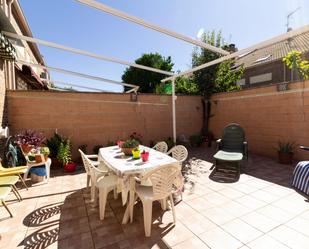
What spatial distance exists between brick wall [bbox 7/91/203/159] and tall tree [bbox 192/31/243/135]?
44 cm

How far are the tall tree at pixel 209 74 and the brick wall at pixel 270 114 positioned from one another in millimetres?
671

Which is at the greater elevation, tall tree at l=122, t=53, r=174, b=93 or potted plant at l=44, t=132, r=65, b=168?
tall tree at l=122, t=53, r=174, b=93

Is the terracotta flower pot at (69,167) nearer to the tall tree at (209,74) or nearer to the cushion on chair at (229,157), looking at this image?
the cushion on chair at (229,157)

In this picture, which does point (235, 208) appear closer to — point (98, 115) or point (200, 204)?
point (200, 204)

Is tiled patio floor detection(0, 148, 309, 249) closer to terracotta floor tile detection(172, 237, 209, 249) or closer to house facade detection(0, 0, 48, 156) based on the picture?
terracotta floor tile detection(172, 237, 209, 249)

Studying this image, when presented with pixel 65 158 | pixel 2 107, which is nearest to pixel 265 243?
pixel 65 158

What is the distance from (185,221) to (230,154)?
289 cm

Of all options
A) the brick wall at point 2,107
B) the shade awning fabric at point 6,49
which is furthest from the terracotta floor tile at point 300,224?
the brick wall at point 2,107

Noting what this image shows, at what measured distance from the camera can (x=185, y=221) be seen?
8.97ft

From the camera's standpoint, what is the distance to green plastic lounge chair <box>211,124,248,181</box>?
4617 mm

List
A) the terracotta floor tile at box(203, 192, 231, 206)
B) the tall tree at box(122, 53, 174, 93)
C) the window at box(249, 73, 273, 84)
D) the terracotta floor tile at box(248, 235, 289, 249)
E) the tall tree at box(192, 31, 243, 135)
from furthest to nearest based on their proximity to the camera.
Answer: the tall tree at box(122, 53, 174, 93), the window at box(249, 73, 273, 84), the tall tree at box(192, 31, 243, 135), the terracotta floor tile at box(203, 192, 231, 206), the terracotta floor tile at box(248, 235, 289, 249)

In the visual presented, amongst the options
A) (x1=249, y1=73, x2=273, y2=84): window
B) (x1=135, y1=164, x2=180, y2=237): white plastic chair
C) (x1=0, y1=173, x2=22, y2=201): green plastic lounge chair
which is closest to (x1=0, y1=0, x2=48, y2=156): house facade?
(x1=0, y1=173, x2=22, y2=201): green plastic lounge chair

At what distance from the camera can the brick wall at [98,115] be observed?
576 cm

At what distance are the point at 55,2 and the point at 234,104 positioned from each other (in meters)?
6.64
